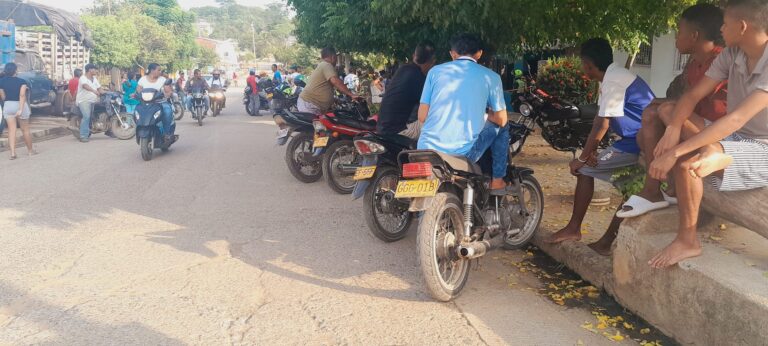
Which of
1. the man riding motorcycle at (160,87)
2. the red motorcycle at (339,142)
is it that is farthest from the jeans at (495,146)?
the man riding motorcycle at (160,87)

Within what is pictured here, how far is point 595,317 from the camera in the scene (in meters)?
3.89

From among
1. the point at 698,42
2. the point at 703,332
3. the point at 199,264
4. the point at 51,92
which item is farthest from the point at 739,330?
the point at 51,92

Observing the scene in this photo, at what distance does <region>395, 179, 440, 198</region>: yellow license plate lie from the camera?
160 inches

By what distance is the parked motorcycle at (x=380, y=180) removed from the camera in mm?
5172

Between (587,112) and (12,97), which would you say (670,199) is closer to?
(587,112)

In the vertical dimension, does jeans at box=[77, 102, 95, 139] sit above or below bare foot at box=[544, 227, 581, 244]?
below

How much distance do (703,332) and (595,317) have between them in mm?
757

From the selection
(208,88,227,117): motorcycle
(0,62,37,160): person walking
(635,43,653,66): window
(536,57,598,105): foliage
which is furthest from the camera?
(208,88,227,117): motorcycle

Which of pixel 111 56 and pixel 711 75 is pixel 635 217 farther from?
pixel 111 56

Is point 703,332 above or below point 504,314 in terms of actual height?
above

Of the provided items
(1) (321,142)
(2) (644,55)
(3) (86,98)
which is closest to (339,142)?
(1) (321,142)

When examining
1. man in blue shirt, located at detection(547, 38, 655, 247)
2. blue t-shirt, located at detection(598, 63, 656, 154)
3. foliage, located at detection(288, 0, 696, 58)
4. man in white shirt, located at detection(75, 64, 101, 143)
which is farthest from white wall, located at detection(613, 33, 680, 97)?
man in white shirt, located at detection(75, 64, 101, 143)

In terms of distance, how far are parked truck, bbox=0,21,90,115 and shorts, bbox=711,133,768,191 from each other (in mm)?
18197

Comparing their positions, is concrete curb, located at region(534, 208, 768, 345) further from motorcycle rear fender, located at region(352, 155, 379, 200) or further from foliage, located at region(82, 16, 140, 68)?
foliage, located at region(82, 16, 140, 68)
